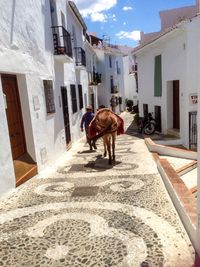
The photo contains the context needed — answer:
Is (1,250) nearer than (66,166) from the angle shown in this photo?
Yes

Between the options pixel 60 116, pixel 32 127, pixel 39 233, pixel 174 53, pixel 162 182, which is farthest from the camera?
pixel 174 53

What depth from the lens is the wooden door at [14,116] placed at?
6.06 meters

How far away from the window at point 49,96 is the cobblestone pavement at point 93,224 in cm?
283

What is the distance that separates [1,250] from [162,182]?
3.31 metres

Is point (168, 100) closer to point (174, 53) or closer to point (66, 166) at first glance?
point (174, 53)

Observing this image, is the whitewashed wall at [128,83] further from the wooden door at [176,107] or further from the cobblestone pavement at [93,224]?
the cobblestone pavement at [93,224]

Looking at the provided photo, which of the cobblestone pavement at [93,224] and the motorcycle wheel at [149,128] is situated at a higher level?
the cobblestone pavement at [93,224]

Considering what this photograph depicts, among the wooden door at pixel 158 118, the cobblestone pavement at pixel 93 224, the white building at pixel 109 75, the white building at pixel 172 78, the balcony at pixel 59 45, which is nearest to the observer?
the cobblestone pavement at pixel 93 224

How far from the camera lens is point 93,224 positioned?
3900mm

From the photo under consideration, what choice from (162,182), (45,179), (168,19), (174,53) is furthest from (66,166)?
(168,19)

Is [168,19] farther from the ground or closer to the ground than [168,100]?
farther from the ground

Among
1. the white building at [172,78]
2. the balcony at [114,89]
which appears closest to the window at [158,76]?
the white building at [172,78]

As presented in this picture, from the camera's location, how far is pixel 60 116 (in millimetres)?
9680

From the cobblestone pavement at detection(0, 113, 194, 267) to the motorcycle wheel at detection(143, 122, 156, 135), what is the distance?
947cm
